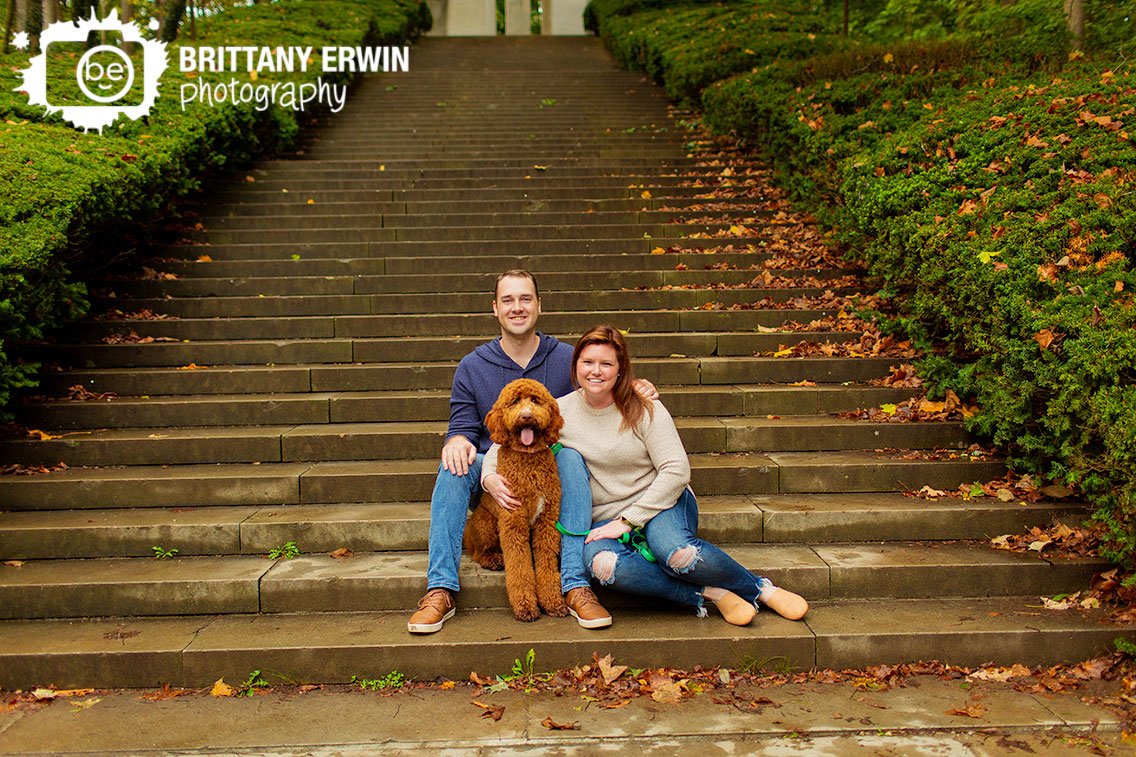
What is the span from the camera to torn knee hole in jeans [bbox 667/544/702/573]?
3.87m

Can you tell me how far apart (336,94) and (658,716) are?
46.1ft

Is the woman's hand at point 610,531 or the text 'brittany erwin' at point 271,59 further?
the text 'brittany erwin' at point 271,59

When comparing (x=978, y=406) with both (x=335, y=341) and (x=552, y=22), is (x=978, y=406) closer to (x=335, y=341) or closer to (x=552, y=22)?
(x=335, y=341)

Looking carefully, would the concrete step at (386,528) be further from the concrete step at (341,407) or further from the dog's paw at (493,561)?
the concrete step at (341,407)

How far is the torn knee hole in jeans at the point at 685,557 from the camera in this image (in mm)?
3865

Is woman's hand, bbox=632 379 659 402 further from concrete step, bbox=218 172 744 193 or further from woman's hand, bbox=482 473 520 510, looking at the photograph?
concrete step, bbox=218 172 744 193

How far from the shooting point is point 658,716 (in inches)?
137

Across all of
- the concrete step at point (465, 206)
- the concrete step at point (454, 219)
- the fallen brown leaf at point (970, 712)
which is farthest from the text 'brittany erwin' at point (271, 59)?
the fallen brown leaf at point (970, 712)

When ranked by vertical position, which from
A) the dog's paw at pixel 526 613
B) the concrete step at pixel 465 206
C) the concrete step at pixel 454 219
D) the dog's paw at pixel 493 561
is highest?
the concrete step at pixel 465 206

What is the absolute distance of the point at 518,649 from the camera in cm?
382

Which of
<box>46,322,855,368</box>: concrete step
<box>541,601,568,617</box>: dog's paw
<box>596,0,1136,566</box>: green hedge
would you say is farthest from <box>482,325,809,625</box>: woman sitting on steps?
<box>46,322,855,368</box>: concrete step

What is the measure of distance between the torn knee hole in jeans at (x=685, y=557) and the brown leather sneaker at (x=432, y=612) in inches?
42.5

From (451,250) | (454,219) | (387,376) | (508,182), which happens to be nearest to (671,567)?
(387,376)

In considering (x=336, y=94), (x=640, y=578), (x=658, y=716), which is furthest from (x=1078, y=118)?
(x=336, y=94)
